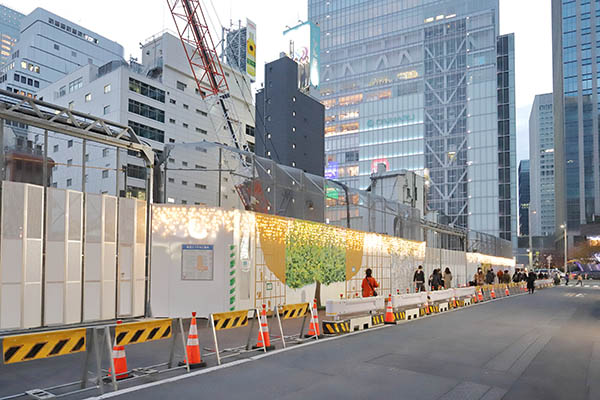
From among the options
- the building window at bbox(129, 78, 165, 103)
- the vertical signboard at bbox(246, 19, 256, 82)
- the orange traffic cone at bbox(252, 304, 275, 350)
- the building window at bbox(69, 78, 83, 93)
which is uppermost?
the vertical signboard at bbox(246, 19, 256, 82)

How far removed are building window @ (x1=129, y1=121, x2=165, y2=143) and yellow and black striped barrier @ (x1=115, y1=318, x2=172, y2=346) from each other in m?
53.1

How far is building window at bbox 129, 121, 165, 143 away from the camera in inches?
2318

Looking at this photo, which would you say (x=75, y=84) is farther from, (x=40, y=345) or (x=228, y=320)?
(x=40, y=345)

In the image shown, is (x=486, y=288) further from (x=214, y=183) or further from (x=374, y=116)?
(x=374, y=116)

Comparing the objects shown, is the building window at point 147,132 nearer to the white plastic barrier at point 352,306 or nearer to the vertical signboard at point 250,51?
the vertical signboard at point 250,51

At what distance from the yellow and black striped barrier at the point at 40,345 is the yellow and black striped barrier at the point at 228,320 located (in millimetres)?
2915

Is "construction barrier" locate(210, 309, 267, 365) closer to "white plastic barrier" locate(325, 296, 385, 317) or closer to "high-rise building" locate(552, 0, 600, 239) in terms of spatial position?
"white plastic barrier" locate(325, 296, 385, 317)

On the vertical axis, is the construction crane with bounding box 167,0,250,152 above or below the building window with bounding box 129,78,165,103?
above

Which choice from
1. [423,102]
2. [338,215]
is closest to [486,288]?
[338,215]

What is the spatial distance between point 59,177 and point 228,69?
6790cm

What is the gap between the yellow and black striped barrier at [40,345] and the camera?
6.32 m

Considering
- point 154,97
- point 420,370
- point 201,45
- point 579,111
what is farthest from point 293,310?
point 579,111

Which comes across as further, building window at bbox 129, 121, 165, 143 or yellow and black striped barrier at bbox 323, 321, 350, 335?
building window at bbox 129, 121, 165, 143

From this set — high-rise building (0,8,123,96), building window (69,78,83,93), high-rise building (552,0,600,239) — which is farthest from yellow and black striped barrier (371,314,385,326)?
high-rise building (552,0,600,239)
